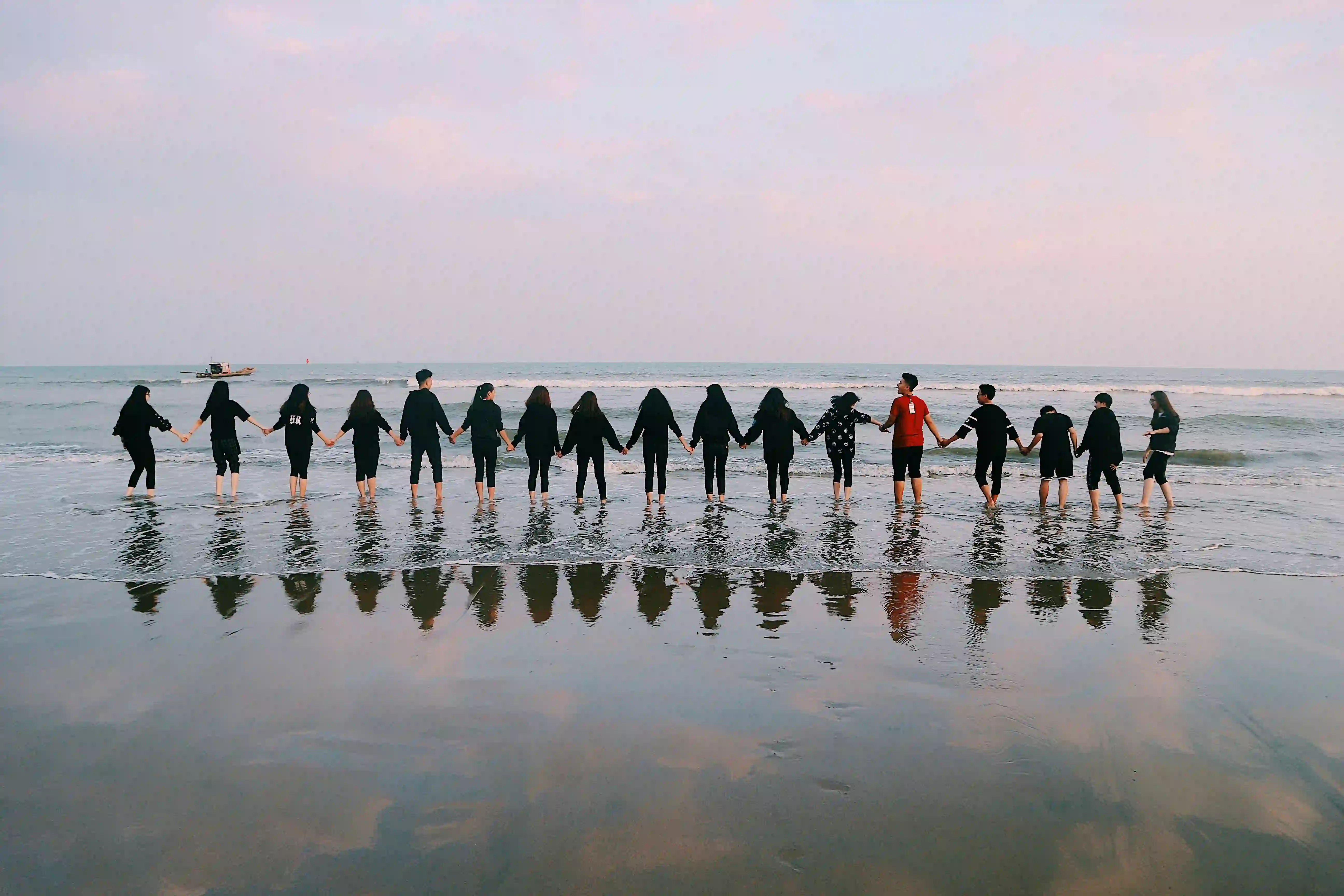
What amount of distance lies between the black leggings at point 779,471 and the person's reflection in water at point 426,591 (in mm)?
6437

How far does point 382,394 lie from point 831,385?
111ft

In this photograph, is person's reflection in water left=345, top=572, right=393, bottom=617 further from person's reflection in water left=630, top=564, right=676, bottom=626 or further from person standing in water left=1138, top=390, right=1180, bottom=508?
person standing in water left=1138, top=390, right=1180, bottom=508

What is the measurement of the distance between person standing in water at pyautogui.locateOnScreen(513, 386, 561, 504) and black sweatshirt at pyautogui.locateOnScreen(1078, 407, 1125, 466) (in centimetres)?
869

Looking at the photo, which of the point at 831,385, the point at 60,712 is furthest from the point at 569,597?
the point at 831,385

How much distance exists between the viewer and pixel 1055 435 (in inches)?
481

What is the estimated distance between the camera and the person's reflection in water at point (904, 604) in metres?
5.82

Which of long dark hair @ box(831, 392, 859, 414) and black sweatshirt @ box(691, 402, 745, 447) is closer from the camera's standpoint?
black sweatshirt @ box(691, 402, 745, 447)

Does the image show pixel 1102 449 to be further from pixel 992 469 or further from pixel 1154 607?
pixel 1154 607

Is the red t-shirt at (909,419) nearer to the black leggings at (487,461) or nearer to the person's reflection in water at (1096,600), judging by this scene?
the person's reflection in water at (1096,600)

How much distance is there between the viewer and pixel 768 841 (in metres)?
3.09

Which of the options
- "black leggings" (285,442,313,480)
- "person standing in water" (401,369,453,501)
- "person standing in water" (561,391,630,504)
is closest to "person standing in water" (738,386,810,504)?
"person standing in water" (561,391,630,504)

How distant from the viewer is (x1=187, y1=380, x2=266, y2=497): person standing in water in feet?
42.1

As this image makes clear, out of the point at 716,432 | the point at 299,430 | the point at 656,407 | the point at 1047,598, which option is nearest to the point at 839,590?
the point at 1047,598

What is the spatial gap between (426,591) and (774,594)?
3.34m
